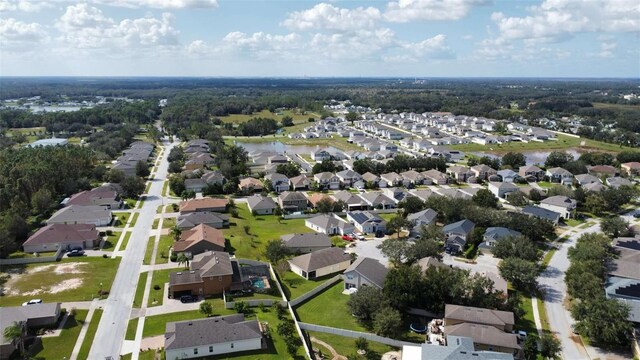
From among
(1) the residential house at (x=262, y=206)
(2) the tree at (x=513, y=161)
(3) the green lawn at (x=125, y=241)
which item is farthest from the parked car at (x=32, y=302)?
(2) the tree at (x=513, y=161)

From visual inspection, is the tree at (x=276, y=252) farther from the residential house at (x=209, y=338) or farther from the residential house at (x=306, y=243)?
the residential house at (x=209, y=338)

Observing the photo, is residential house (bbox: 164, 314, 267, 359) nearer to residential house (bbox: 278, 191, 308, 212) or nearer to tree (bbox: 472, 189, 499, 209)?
residential house (bbox: 278, 191, 308, 212)

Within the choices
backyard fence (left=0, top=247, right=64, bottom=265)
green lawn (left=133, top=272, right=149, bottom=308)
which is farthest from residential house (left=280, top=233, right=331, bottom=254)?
backyard fence (left=0, top=247, right=64, bottom=265)

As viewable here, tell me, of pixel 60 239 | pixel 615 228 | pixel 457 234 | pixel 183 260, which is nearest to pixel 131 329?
pixel 183 260

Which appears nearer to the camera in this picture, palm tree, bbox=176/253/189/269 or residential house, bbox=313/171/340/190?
palm tree, bbox=176/253/189/269

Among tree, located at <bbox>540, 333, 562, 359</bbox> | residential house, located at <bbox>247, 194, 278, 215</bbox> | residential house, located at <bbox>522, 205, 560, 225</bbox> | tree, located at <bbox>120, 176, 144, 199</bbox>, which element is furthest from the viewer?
tree, located at <bbox>120, 176, 144, 199</bbox>

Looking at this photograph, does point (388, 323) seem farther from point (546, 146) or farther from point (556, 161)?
point (546, 146)
